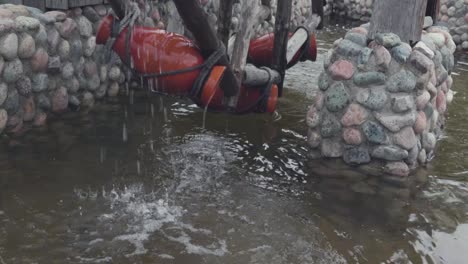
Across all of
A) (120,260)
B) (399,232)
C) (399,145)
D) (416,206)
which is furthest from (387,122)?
(120,260)

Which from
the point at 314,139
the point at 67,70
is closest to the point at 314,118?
the point at 314,139

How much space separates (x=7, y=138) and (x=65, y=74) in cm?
98

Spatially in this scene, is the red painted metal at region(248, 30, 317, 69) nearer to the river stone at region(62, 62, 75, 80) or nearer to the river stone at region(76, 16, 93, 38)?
the river stone at region(76, 16, 93, 38)

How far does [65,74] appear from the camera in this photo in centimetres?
536

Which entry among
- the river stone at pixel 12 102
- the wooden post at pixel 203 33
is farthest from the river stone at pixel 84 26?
the wooden post at pixel 203 33

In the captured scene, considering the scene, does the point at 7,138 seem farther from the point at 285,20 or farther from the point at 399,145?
the point at 399,145

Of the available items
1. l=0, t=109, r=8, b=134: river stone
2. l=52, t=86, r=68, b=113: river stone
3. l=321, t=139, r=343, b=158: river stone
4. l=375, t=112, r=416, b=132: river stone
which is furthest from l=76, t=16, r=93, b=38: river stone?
l=375, t=112, r=416, b=132: river stone

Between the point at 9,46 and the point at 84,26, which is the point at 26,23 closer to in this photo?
the point at 9,46

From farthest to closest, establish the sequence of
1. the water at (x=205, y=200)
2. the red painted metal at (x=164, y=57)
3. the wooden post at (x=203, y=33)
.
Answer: the red painted metal at (x=164, y=57)
the wooden post at (x=203, y=33)
the water at (x=205, y=200)

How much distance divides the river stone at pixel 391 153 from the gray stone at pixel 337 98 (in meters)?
0.49

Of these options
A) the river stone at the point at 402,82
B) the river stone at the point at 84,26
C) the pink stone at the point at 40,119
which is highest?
the river stone at the point at 84,26

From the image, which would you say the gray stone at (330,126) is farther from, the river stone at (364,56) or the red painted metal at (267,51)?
the red painted metal at (267,51)

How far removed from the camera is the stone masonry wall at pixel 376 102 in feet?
15.2

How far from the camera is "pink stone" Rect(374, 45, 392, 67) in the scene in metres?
4.64
